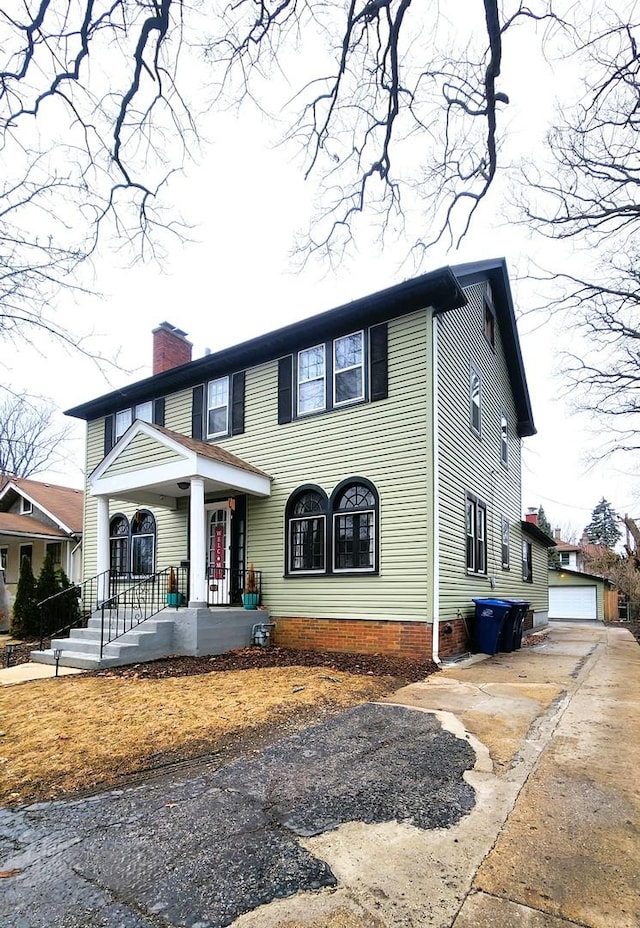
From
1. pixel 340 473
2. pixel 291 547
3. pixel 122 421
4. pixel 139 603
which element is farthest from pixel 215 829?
pixel 122 421

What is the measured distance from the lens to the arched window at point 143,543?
13.6m

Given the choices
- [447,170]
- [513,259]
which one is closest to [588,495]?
[513,259]

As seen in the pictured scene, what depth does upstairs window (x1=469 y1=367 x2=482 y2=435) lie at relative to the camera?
1233 centimetres

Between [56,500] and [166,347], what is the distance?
9730 millimetres

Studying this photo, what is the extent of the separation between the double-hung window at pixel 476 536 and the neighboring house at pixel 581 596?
22.7 meters

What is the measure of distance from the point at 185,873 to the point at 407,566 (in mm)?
7054

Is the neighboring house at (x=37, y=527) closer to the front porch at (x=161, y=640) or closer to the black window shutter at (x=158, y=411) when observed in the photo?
the black window shutter at (x=158, y=411)

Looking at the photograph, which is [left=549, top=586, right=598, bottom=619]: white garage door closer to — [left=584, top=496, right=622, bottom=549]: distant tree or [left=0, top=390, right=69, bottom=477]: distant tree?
[left=0, top=390, right=69, bottom=477]: distant tree

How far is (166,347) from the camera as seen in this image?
49.5ft

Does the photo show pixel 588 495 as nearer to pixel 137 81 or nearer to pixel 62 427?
pixel 62 427

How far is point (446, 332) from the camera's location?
34.1 ft

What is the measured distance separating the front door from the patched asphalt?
754 cm

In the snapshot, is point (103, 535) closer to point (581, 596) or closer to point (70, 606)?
point (70, 606)

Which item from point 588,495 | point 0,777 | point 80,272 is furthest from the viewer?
point 588,495
